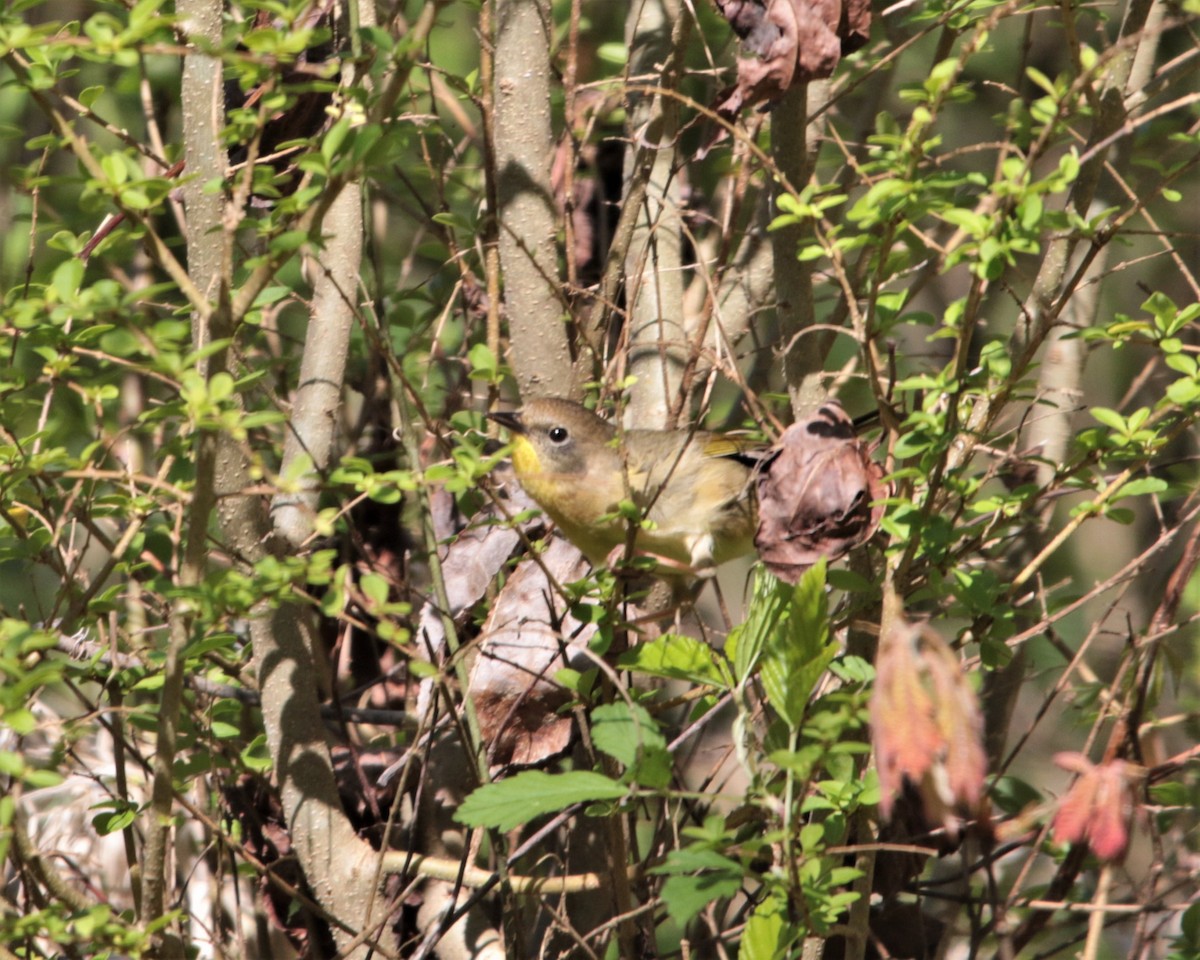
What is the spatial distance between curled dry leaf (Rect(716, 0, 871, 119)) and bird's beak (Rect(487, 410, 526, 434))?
937 millimetres

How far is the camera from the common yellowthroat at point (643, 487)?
2.94 metres

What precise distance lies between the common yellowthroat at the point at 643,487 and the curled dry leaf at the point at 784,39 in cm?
102

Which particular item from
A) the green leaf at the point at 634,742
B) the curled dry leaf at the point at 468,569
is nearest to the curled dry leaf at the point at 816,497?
the green leaf at the point at 634,742

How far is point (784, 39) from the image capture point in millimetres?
2000

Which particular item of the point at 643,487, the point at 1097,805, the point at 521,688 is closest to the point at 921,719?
the point at 1097,805

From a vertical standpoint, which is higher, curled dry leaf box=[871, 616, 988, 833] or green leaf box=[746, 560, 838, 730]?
curled dry leaf box=[871, 616, 988, 833]

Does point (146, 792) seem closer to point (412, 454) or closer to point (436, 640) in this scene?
point (436, 640)

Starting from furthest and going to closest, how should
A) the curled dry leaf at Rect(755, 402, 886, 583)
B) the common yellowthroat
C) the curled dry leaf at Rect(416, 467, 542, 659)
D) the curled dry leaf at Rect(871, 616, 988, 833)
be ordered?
the common yellowthroat < the curled dry leaf at Rect(416, 467, 542, 659) < the curled dry leaf at Rect(755, 402, 886, 583) < the curled dry leaf at Rect(871, 616, 988, 833)

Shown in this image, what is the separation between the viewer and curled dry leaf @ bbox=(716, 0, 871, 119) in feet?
A: 6.58

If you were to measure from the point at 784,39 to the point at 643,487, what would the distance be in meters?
1.26

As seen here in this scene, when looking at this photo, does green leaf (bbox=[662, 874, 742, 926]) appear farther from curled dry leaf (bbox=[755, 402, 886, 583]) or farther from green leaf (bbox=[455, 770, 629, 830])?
curled dry leaf (bbox=[755, 402, 886, 583])

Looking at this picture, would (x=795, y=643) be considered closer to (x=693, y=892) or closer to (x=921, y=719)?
(x=693, y=892)

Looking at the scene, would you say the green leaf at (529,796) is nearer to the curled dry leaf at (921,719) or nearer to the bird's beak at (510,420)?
the curled dry leaf at (921,719)

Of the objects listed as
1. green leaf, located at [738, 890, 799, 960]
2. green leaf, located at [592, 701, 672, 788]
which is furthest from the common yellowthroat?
green leaf, located at [738, 890, 799, 960]
